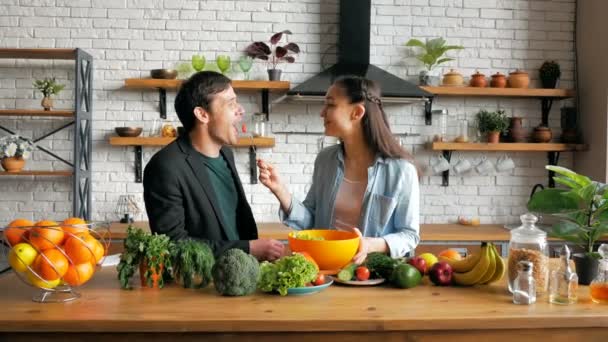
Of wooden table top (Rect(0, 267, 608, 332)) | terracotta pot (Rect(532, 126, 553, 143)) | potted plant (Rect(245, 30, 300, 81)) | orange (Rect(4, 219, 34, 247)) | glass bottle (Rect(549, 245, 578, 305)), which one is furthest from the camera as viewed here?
terracotta pot (Rect(532, 126, 553, 143))

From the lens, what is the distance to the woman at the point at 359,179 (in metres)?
2.33

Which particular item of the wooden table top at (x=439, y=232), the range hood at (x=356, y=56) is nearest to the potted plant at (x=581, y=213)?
the wooden table top at (x=439, y=232)

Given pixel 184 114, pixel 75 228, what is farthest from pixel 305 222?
pixel 75 228

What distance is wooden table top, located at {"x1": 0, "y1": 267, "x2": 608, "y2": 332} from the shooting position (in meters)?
1.46

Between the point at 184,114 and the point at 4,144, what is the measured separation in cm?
258

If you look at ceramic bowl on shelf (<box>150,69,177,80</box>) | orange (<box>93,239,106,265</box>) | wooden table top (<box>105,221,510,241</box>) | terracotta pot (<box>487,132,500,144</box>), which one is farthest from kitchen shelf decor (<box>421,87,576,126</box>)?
orange (<box>93,239,106,265</box>)

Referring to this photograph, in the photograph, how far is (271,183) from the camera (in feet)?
7.57

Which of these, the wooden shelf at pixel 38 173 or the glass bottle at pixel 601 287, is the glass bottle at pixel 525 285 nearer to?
the glass bottle at pixel 601 287

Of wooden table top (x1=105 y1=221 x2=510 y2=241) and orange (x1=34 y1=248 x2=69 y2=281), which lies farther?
wooden table top (x1=105 y1=221 x2=510 y2=241)

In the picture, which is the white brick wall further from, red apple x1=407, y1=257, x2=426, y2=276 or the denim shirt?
red apple x1=407, y1=257, x2=426, y2=276

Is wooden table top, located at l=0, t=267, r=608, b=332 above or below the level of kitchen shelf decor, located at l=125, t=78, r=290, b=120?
below

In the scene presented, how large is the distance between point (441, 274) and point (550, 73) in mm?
3533

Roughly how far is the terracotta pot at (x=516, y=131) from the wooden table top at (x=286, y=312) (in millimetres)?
3168

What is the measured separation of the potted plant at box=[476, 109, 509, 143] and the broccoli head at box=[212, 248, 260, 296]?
136 inches
